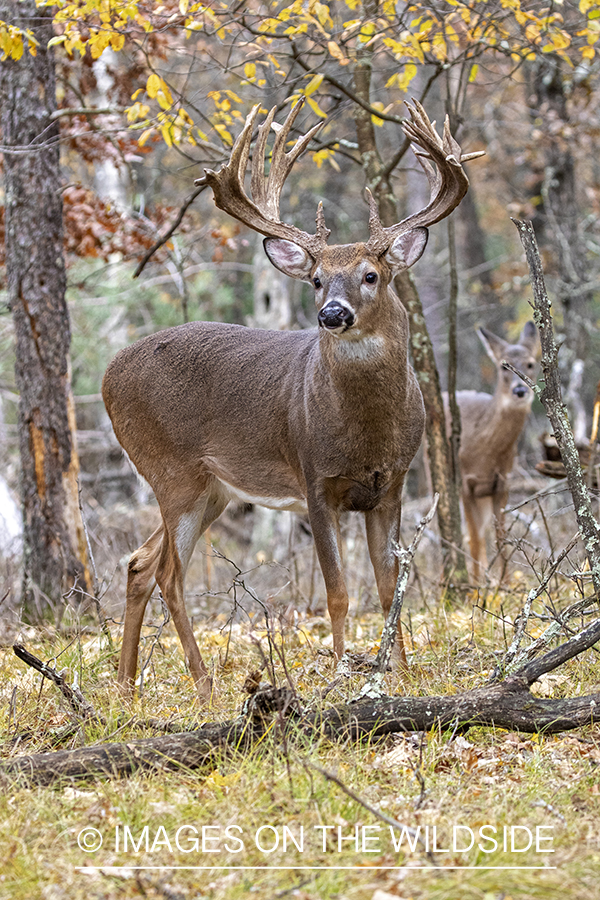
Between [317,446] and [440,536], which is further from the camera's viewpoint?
[440,536]

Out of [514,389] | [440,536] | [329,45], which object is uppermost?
[329,45]

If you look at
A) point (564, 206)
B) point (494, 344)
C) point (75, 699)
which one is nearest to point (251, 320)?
point (494, 344)

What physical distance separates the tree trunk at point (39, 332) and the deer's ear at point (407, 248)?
9.65 ft

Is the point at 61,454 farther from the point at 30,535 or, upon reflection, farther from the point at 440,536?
the point at 440,536

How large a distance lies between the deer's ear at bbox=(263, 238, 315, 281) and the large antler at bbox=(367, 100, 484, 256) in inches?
14.5

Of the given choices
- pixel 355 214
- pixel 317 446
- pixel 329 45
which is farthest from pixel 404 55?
pixel 355 214

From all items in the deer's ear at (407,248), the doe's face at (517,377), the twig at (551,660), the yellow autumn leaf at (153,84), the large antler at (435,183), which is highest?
the yellow autumn leaf at (153,84)

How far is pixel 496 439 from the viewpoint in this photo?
32.4 feet

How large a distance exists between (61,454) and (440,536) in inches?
110

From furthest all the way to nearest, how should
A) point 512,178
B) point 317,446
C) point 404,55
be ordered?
point 512,178
point 404,55
point 317,446

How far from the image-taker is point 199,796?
11.2 ft

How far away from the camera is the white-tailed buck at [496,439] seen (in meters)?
9.69

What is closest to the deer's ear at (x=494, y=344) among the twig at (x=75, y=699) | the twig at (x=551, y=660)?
the twig at (x=551, y=660)

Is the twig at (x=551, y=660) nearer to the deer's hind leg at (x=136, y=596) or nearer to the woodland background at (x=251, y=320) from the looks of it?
the woodland background at (x=251, y=320)
